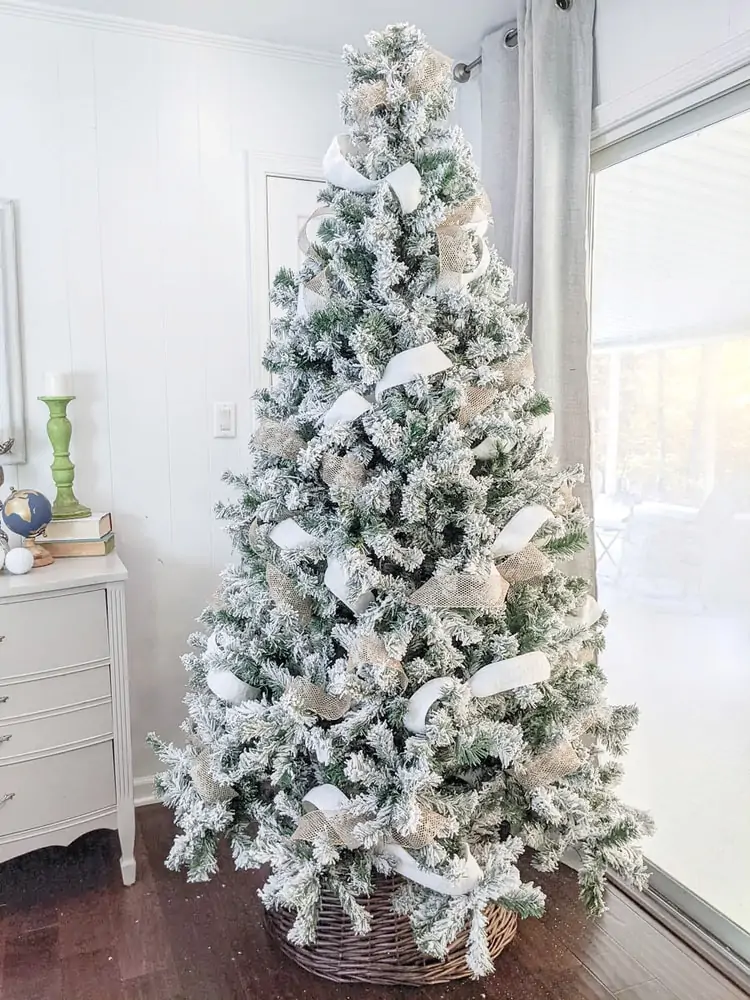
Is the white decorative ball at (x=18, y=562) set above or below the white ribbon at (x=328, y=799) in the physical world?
above

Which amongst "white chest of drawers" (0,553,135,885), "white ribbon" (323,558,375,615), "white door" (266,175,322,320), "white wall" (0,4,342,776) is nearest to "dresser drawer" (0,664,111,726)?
"white chest of drawers" (0,553,135,885)

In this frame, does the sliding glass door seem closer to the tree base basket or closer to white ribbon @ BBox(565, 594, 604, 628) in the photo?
white ribbon @ BBox(565, 594, 604, 628)

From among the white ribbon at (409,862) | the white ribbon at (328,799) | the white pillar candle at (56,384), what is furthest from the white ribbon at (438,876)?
the white pillar candle at (56,384)

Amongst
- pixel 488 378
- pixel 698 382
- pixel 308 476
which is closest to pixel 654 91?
pixel 698 382

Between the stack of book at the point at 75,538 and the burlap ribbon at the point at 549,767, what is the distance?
1375 millimetres

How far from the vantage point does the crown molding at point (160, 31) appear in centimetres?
221

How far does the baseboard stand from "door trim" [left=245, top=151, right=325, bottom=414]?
129 cm

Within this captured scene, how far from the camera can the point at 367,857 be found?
1.49m

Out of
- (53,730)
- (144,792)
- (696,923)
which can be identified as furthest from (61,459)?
(696,923)

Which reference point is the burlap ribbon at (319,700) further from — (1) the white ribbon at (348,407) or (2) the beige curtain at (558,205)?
(2) the beige curtain at (558,205)

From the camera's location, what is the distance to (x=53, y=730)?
6.44ft

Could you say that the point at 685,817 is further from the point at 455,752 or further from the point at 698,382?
the point at 698,382

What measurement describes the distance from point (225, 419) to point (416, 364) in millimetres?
1282

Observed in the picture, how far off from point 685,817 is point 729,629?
59 centimetres
